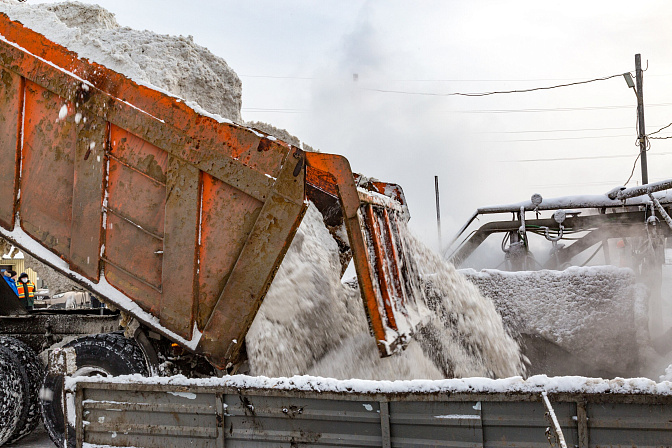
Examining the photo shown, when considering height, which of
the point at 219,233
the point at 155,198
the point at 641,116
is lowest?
the point at 219,233

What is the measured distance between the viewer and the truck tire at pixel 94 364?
10.5ft

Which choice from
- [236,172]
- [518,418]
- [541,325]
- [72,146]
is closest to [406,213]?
[541,325]

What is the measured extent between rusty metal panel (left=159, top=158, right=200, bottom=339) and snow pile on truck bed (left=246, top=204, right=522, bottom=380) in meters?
0.37

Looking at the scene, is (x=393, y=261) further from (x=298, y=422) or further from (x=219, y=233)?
(x=298, y=422)

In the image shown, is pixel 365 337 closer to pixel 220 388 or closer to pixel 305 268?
pixel 305 268

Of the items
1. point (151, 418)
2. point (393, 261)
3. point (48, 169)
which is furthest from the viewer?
point (393, 261)

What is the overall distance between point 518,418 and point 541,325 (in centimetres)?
302

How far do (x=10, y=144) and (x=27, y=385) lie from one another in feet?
5.32

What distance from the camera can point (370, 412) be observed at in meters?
2.00

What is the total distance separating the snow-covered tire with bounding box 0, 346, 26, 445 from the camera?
3.46 meters

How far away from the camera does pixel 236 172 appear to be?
2.77 metres

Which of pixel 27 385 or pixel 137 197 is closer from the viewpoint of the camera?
pixel 137 197

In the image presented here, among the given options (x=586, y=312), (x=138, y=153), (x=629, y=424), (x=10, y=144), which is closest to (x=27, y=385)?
(x=10, y=144)

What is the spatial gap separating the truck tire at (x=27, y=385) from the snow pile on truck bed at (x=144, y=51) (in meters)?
2.27
